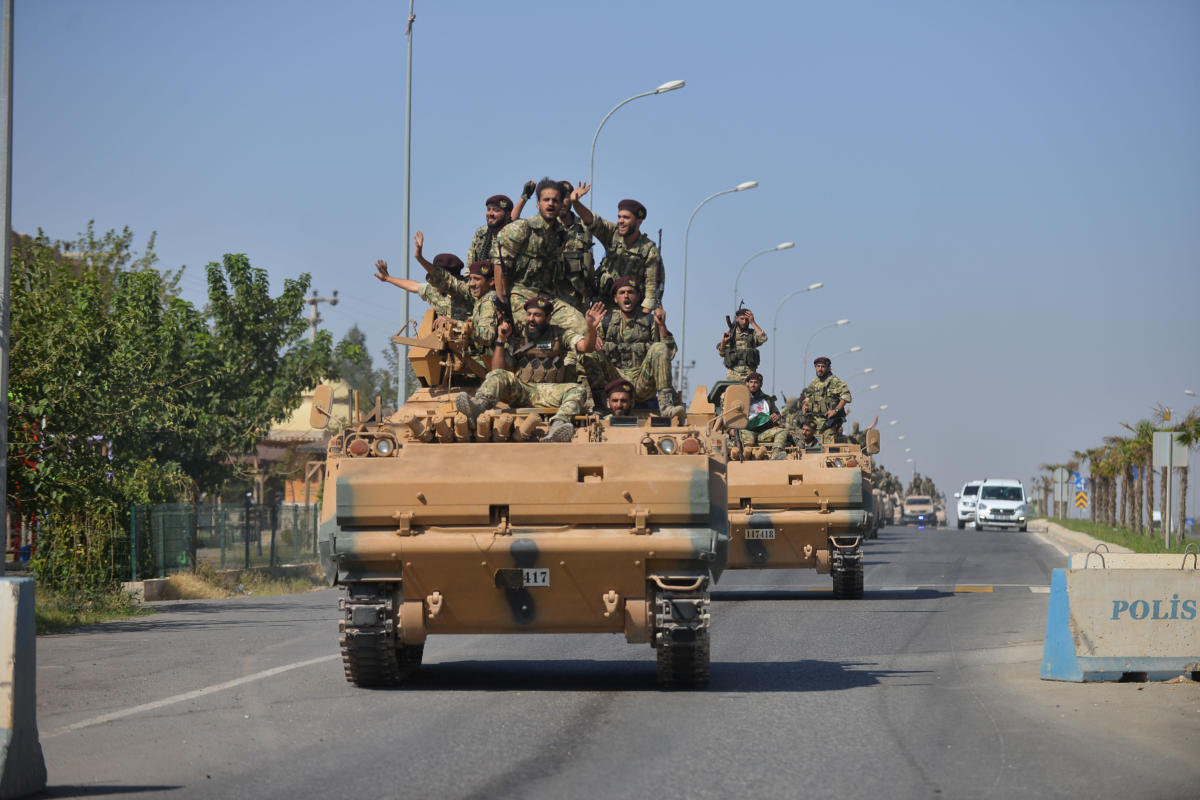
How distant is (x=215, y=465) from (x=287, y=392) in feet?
6.87

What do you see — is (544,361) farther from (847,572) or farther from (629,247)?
(847,572)

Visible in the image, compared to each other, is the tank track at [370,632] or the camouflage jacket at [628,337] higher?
the camouflage jacket at [628,337]

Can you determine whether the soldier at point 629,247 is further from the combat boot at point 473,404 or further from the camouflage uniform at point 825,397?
the camouflage uniform at point 825,397

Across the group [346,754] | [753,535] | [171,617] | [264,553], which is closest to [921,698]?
[346,754]

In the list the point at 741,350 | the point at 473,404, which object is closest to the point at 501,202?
the point at 473,404

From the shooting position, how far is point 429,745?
29.9 feet

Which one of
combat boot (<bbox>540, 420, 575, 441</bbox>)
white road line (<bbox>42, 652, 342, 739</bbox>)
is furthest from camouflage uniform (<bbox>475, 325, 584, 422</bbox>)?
white road line (<bbox>42, 652, 342, 739</bbox>)

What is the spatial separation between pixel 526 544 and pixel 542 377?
9.06ft

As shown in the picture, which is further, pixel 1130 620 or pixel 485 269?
pixel 485 269

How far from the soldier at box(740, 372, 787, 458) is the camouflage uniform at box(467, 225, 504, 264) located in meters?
7.21

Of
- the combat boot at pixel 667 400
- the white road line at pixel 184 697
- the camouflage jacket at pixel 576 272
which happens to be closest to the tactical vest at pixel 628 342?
the camouflage jacket at pixel 576 272

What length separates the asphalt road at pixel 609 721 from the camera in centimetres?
809

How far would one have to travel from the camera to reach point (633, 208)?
58.1ft

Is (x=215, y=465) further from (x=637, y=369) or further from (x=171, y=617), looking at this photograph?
(x=637, y=369)
